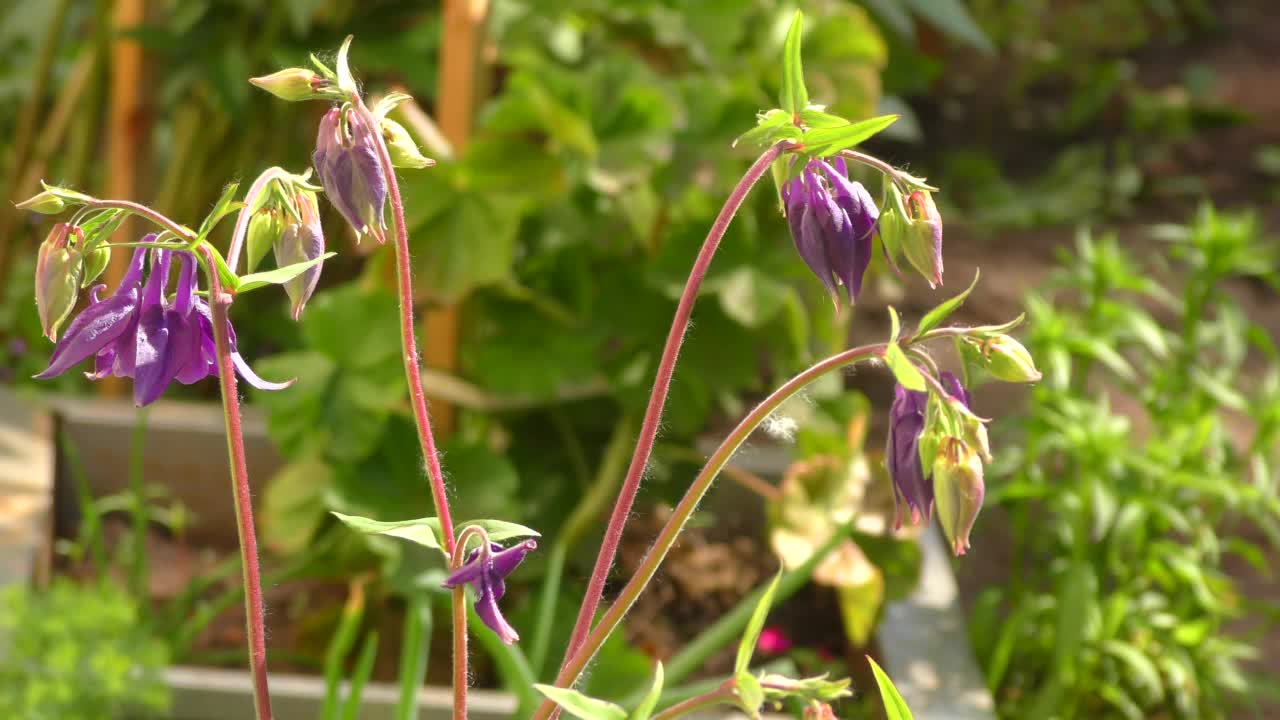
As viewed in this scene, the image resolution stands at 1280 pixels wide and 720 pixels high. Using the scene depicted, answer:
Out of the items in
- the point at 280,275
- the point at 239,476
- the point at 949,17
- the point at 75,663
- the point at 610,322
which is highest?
the point at 949,17

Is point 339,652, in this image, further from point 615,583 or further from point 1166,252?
point 1166,252

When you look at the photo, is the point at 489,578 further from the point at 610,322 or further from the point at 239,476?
the point at 610,322

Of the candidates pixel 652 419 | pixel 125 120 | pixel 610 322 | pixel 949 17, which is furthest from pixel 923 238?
pixel 125 120

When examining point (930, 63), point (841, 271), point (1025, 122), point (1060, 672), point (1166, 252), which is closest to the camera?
point (841, 271)

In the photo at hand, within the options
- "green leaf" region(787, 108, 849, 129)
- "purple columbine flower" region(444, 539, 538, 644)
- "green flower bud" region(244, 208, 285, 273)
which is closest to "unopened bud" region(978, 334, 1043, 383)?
"green leaf" region(787, 108, 849, 129)

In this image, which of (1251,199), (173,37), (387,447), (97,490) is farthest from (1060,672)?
(1251,199)

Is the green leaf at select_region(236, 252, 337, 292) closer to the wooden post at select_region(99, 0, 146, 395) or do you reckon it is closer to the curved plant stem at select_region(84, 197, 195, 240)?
the curved plant stem at select_region(84, 197, 195, 240)

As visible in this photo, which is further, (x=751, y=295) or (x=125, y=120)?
(x=125, y=120)
